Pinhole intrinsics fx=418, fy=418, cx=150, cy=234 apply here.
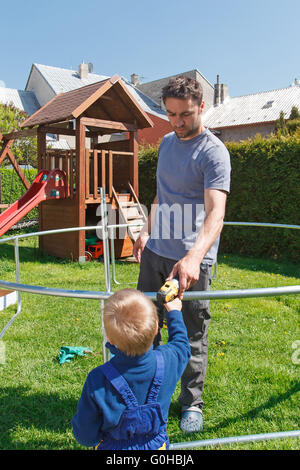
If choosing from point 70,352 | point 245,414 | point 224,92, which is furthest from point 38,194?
point 224,92

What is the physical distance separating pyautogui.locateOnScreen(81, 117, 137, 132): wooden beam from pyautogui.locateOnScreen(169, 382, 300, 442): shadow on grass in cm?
684

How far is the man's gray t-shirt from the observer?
7.35ft

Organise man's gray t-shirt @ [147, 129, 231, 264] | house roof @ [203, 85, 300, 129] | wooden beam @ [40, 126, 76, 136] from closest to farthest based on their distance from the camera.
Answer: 1. man's gray t-shirt @ [147, 129, 231, 264]
2. wooden beam @ [40, 126, 76, 136]
3. house roof @ [203, 85, 300, 129]

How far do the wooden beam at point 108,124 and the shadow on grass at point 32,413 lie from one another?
6.44m

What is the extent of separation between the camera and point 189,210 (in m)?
2.41

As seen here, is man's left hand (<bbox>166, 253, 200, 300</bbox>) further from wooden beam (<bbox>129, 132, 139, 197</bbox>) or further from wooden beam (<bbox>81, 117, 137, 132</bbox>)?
wooden beam (<bbox>129, 132, 139, 197</bbox>)

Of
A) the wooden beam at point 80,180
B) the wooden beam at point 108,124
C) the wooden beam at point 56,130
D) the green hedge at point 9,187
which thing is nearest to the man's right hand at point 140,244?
the wooden beam at point 80,180

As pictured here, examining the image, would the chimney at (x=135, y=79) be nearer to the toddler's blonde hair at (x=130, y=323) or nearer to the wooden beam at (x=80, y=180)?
the wooden beam at (x=80, y=180)

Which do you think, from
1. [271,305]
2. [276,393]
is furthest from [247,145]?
[276,393]

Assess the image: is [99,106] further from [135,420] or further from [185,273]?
[135,420]

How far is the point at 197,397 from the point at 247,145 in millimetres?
7715

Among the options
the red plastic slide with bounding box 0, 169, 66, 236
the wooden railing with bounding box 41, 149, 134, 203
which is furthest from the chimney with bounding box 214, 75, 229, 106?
A: the red plastic slide with bounding box 0, 169, 66, 236

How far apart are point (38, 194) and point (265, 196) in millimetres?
4771

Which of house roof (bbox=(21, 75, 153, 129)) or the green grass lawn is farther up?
house roof (bbox=(21, 75, 153, 129))
